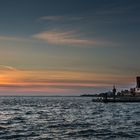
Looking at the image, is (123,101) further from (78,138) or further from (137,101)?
(78,138)

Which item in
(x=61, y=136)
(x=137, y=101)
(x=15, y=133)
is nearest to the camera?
(x=61, y=136)

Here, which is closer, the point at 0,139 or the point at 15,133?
the point at 0,139

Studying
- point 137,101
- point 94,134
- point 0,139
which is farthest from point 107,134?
point 137,101

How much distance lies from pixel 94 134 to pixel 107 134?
1.35 meters

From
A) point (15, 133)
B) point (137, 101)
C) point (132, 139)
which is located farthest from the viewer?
point (137, 101)

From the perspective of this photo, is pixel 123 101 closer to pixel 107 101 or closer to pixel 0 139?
pixel 107 101

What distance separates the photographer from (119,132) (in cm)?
4134

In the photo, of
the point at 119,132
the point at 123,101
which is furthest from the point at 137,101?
the point at 119,132

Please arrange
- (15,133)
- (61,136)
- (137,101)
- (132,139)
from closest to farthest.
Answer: (132,139)
(61,136)
(15,133)
(137,101)

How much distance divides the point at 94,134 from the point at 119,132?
123 inches

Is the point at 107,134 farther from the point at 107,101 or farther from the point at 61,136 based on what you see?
the point at 107,101

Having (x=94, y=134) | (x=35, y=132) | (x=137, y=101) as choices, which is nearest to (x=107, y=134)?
(x=94, y=134)

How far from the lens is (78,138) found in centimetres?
3662

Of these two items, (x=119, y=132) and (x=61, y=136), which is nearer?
(x=61, y=136)
